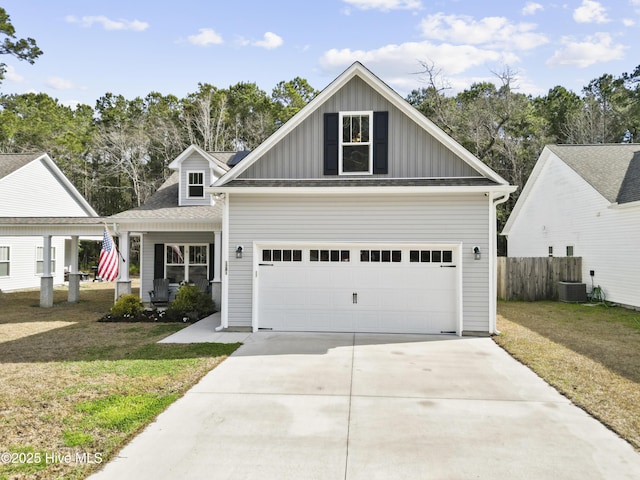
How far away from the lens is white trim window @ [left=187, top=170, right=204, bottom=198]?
15609 mm

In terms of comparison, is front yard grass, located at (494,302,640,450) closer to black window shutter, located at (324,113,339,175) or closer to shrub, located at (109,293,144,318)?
black window shutter, located at (324,113,339,175)

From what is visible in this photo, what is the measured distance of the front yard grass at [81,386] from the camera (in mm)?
4398

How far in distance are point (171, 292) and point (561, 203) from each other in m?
16.2

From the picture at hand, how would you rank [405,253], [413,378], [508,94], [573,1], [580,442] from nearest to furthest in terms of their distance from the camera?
[580,442]
[413,378]
[405,253]
[573,1]
[508,94]

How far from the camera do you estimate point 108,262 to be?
12.2m

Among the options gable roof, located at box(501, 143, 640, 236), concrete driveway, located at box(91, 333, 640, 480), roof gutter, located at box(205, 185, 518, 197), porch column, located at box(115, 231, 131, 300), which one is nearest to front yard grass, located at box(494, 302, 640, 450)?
concrete driveway, located at box(91, 333, 640, 480)

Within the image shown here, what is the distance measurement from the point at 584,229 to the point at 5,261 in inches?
987

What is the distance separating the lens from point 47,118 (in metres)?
34.1

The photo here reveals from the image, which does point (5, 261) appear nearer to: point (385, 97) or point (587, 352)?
point (385, 97)

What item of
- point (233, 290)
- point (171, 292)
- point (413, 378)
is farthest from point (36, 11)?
point (413, 378)

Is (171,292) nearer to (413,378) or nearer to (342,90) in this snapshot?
(342,90)

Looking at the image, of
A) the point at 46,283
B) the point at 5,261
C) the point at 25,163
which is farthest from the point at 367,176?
the point at 5,261

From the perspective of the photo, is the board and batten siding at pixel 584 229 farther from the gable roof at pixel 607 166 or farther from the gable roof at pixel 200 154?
the gable roof at pixel 200 154

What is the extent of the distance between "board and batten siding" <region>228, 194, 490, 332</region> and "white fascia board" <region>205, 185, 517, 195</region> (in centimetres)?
24
